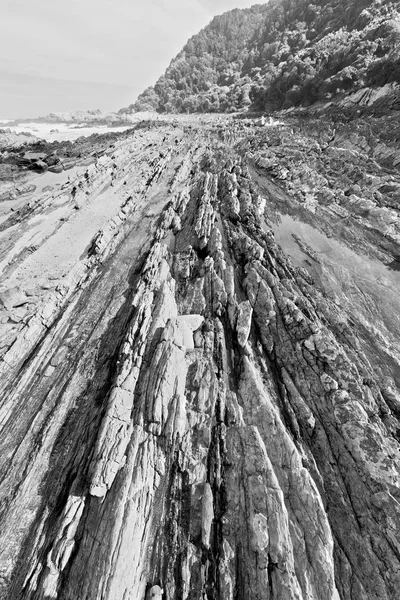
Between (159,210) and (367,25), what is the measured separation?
88777 millimetres

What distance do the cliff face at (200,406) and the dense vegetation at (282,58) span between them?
5645 cm

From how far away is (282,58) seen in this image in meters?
99.1

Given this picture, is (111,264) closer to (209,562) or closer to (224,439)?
(224,439)

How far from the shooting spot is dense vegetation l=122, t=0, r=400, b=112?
6525 centimetres

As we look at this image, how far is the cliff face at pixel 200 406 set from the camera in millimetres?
11445

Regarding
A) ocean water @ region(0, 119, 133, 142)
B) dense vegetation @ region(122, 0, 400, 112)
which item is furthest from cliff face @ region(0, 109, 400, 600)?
ocean water @ region(0, 119, 133, 142)

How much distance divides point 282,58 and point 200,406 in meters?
127

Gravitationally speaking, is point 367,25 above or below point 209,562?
above

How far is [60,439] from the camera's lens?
52.5ft

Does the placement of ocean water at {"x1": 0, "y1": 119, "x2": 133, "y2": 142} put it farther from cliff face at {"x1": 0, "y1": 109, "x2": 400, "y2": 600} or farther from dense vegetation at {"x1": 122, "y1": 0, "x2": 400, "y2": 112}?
cliff face at {"x1": 0, "y1": 109, "x2": 400, "y2": 600}

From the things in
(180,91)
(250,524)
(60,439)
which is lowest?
(60,439)

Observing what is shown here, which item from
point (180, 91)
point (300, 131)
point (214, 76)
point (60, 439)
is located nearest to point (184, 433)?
point (60, 439)

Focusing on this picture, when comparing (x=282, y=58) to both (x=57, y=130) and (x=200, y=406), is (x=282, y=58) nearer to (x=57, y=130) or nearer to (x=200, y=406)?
(x=57, y=130)

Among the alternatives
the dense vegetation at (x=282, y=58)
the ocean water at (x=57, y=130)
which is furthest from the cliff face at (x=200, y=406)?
the ocean water at (x=57, y=130)
